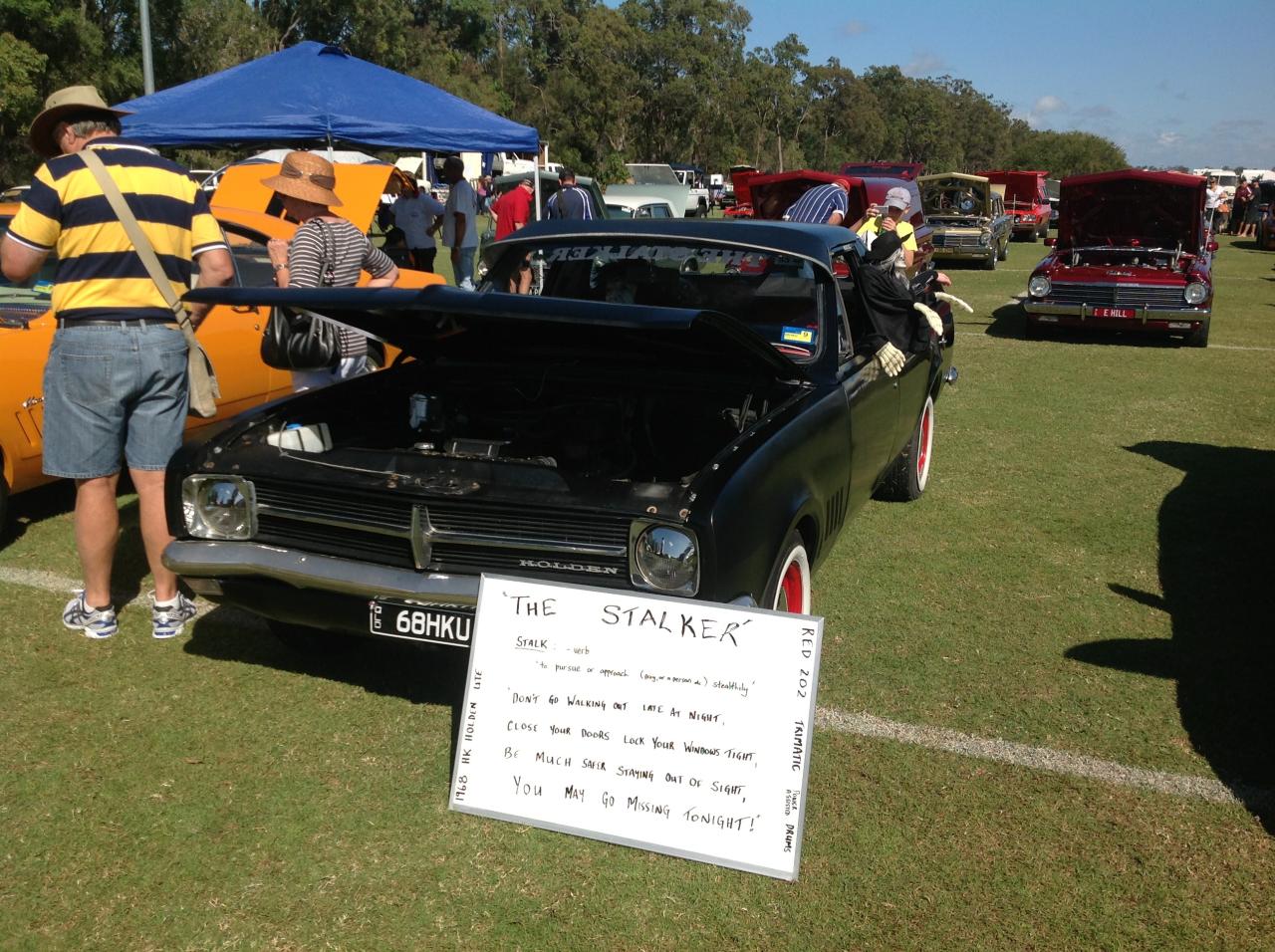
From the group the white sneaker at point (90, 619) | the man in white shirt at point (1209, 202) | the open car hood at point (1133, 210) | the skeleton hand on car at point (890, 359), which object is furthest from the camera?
the man in white shirt at point (1209, 202)

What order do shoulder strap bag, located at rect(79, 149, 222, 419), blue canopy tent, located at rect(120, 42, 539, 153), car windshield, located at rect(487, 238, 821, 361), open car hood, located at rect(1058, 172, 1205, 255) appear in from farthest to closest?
1. open car hood, located at rect(1058, 172, 1205, 255)
2. blue canopy tent, located at rect(120, 42, 539, 153)
3. car windshield, located at rect(487, 238, 821, 361)
4. shoulder strap bag, located at rect(79, 149, 222, 419)

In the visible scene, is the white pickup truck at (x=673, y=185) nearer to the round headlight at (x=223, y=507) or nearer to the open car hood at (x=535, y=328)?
the open car hood at (x=535, y=328)

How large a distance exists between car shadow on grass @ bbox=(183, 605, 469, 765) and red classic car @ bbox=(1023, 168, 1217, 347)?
10744 millimetres

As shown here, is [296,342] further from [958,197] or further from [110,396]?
[958,197]

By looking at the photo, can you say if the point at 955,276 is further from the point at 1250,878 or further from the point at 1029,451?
the point at 1250,878

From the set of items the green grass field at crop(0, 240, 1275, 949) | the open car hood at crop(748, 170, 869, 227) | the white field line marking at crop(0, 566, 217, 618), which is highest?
the open car hood at crop(748, 170, 869, 227)

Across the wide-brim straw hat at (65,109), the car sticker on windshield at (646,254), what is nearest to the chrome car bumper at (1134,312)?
the car sticker on windshield at (646,254)

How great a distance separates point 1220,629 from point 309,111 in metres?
9.54

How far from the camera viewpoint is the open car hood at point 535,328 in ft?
11.1

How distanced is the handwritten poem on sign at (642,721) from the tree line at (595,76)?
9723 mm

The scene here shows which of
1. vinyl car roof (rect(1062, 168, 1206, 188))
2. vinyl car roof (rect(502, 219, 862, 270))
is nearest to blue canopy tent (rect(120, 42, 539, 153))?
vinyl car roof (rect(502, 219, 862, 270))

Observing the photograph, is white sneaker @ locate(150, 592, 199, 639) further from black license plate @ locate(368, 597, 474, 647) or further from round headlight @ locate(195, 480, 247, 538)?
black license plate @ locate(368, 597, 474, 647)

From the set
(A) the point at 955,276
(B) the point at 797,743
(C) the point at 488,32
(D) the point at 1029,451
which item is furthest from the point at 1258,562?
(C) the point at 488,32

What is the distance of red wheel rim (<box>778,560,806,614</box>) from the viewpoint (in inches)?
153
